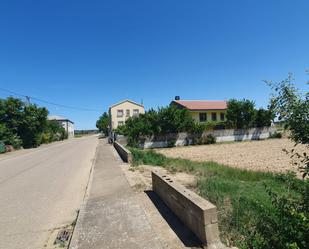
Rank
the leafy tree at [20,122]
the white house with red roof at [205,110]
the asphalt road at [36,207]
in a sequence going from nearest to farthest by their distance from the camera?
1. the asphalt road at [36,207]
2. the leafy tree at [20,122]
3. the white house with red roof at [205,110]

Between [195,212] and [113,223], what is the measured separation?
6.56 ft

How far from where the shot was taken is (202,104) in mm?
42781

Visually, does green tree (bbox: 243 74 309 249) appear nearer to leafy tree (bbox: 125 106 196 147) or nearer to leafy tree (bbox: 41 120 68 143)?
leafy tree (bbox: 125 106 196 147)

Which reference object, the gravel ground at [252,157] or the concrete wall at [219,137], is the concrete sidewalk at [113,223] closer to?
the gravel ground at [252,157]

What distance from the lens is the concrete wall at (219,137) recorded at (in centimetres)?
2988

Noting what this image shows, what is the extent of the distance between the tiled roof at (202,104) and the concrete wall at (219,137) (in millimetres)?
8796

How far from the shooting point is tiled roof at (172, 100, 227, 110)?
40.8m

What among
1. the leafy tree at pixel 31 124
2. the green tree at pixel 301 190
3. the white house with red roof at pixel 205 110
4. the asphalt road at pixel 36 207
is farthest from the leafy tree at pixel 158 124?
the green tree at pixel 301 190

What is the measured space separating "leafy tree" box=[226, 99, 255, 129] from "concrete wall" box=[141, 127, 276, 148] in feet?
3.13

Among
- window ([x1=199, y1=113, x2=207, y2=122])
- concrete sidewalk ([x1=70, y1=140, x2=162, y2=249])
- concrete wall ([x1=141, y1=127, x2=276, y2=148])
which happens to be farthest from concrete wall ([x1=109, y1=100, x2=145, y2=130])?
concrete sidewalk ([x1=70, y1=140, x2=162, y2=249])

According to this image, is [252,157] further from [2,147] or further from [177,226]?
[2,147]

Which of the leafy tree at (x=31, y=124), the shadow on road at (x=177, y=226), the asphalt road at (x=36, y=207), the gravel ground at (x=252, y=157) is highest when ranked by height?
the leafy tree at (x=31, y=124)

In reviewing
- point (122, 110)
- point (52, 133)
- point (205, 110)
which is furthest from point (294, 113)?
point (122, 110)

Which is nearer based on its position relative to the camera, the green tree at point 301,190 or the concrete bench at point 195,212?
the green tree at point 301,190
